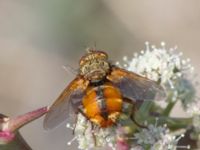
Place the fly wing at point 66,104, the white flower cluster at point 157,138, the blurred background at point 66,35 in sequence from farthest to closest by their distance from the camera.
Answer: the blurred background at point 66,35
the white flower cluster at point 157,138
the fly wing at point 66,104

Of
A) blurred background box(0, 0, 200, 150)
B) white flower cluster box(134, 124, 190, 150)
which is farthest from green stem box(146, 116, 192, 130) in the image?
blurred background box(0, 0, 200, 150)

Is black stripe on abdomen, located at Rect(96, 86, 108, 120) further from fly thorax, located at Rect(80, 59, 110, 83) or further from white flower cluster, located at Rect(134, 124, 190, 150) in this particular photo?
white flower cluster, located at Rect(134, 124, 190, 150)

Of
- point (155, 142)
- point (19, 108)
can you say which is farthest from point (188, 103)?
point (19, 108)

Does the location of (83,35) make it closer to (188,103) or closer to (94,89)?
(188,103)

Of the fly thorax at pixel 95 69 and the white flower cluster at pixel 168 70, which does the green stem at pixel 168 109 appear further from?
the fly thorax at pixel 95 69

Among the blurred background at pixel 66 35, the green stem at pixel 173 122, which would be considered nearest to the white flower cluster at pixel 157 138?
the green stem at pixel 173 122

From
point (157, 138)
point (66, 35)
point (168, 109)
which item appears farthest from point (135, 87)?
point (66, 35)
